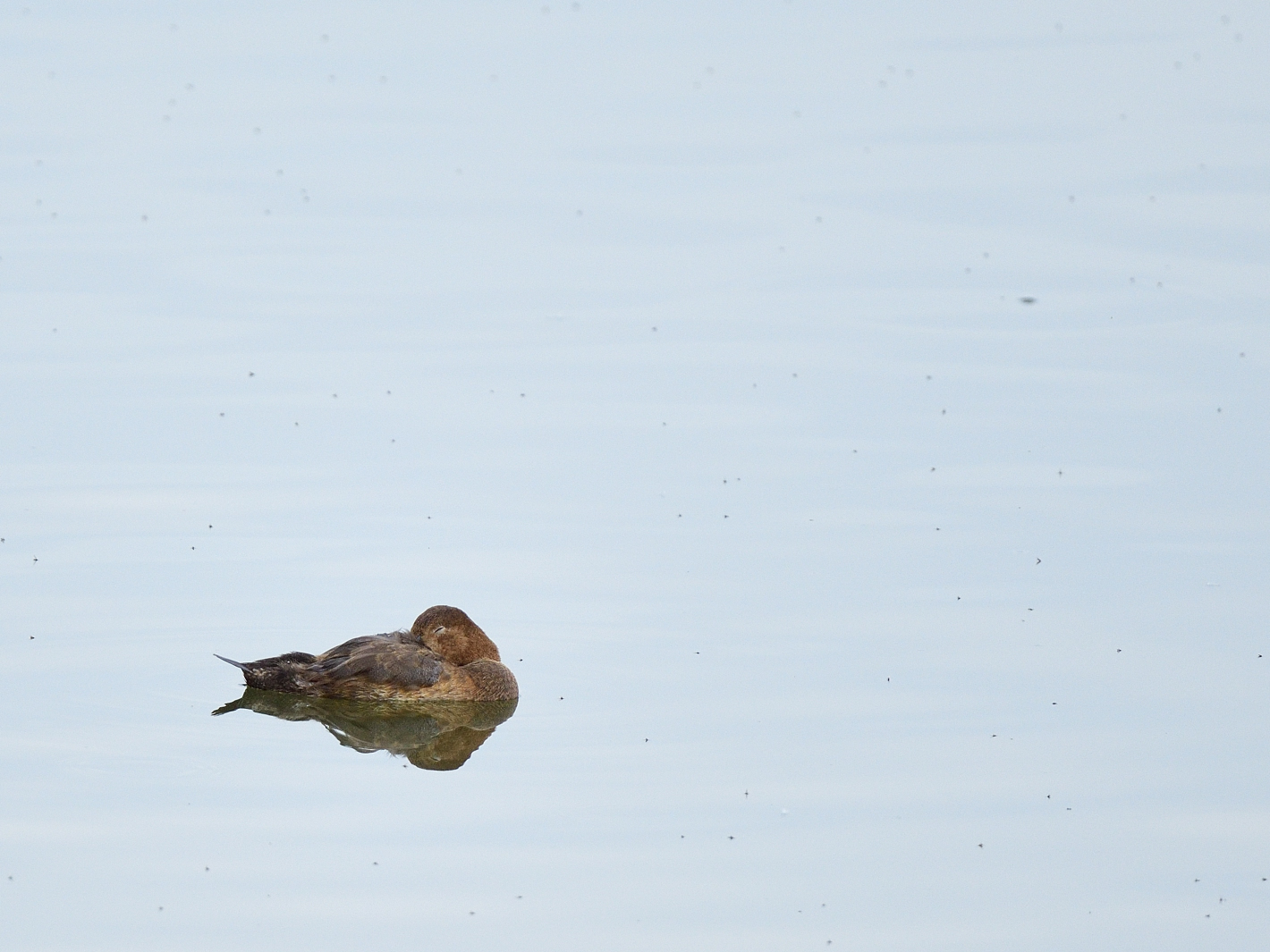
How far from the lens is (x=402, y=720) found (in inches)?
469

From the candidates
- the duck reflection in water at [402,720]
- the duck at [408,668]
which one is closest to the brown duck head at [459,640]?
the duck at [408,668]

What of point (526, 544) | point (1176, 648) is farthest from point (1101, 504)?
point (526, 544)

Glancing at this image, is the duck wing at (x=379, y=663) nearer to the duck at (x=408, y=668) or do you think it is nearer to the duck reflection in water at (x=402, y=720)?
the duck at (x=408, y=668)

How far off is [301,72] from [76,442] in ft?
41.3

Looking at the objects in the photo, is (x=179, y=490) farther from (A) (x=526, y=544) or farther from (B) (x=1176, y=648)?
(B) (x=1176, y=648)

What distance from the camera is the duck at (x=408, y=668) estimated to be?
11797mm

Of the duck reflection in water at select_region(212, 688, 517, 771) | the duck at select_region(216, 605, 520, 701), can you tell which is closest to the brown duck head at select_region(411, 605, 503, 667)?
the duck at select_region(216, 605, 520, 701)

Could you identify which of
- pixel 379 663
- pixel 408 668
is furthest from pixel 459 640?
pixel 379 663

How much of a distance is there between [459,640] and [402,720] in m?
0.52

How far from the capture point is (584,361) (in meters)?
17.0

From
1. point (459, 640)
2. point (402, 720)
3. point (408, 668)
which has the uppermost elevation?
point (459, 640)

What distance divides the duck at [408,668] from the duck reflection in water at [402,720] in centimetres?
5

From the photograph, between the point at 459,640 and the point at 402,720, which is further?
the point at 459,640

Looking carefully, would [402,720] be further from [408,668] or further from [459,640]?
[459,640]
